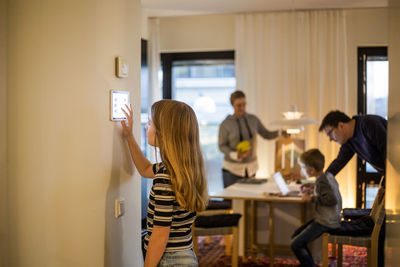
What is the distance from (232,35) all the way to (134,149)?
4.60m

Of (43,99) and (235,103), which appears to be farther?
(235,103)

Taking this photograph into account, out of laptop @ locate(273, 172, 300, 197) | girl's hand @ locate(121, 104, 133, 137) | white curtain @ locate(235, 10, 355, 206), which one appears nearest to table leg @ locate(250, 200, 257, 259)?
laptop @ locate(273, 172, 300, 197)

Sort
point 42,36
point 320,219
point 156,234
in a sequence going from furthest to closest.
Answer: point 320,219 → point 42,36 → point 156,234

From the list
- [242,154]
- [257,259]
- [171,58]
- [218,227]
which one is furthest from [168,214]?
[171,58]

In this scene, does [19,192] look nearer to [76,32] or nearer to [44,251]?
[44,251]

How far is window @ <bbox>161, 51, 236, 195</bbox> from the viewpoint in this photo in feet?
23.2

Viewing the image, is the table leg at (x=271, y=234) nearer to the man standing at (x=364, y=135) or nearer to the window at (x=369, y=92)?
the man standing at (x=364, y=135)

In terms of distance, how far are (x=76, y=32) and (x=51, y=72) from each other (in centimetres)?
22

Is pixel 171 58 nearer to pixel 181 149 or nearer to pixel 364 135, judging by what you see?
pixel 364 135

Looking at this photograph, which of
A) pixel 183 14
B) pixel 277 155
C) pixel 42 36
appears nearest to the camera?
pixel 42 36

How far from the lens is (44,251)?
2.35 m

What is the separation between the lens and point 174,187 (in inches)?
82.0

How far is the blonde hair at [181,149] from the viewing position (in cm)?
209

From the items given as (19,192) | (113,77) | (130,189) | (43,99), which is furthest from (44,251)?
(113,77)
